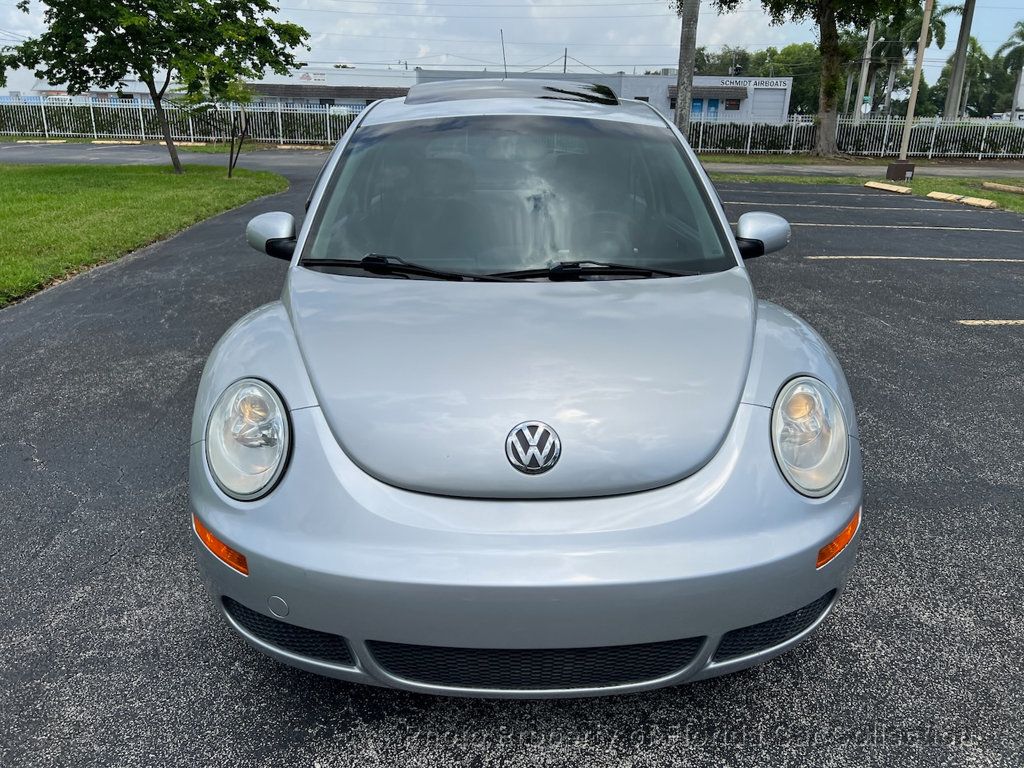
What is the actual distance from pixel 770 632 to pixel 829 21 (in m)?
33.5

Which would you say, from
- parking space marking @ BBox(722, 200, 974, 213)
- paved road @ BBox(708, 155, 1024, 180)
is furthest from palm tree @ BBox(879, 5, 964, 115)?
parking space marking @ BBox(722, 200, 974, 213)

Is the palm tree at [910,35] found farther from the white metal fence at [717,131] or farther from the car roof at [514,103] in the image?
the car roof at [514,103]

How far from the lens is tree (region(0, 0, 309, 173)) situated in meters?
16.1

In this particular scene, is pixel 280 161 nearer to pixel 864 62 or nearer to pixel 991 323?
pixel 991 323

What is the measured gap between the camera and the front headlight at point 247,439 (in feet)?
5.92

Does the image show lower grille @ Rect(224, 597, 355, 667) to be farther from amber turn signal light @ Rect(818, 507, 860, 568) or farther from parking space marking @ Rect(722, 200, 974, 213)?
parking space marking @ Rect(722, 200, 974, 213)

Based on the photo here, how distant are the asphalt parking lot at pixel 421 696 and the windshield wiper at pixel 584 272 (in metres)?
1.25

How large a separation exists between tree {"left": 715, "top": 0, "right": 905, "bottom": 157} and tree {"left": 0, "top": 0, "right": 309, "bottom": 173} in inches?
787

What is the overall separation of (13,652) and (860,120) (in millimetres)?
36582

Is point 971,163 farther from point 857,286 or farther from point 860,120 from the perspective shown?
point 857,286

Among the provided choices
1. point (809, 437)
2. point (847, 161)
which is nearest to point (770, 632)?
point (809, 437)

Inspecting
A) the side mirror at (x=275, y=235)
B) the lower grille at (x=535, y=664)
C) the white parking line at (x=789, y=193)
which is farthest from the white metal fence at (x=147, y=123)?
the lower grille at (x=535, y=664)

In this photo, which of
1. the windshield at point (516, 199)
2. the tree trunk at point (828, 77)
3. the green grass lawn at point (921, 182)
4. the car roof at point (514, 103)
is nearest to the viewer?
the windshield at point (516, 199)

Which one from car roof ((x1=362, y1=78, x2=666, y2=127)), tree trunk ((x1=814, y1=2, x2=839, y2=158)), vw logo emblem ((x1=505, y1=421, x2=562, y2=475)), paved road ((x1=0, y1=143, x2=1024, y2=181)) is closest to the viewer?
vw logo emblem ((x1=505, y1=421, x2=562, y2=475))
